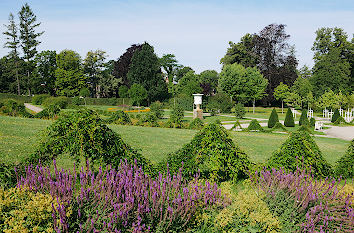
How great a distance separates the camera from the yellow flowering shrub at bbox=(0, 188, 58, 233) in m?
2.54

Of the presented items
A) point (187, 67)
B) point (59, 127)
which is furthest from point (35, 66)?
point (59, 127)

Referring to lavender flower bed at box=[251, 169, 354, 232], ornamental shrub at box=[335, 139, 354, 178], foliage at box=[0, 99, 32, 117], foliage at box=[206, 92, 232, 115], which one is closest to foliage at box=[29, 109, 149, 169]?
lavender flower bed at box=[251, 169, 354, 232]

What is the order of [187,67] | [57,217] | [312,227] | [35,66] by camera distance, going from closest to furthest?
[57,217] < [312,227] < [35,66] < [187,67]

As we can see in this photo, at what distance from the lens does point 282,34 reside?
5369cm

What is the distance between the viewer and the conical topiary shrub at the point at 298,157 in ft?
16.8

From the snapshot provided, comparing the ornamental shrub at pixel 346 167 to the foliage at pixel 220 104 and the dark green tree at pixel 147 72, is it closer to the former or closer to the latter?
the foliage at pixel 220 104

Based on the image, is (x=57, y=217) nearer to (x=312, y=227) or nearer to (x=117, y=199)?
(x=117, y=199)

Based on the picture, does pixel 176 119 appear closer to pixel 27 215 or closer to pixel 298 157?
pixel 298 157

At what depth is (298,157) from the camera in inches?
204

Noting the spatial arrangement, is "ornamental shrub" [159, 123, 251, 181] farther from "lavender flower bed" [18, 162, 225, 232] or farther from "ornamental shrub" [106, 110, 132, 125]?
"ornamental shrub" [106, 110, 132, 125]

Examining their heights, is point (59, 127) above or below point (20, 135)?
above

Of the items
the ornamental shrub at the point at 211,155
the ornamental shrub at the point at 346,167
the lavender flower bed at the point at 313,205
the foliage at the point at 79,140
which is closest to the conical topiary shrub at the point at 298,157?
the ornamental shrub at the point at 211,155

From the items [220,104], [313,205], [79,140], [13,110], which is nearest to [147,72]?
[220,104]

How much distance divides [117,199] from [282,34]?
56.3 meters
